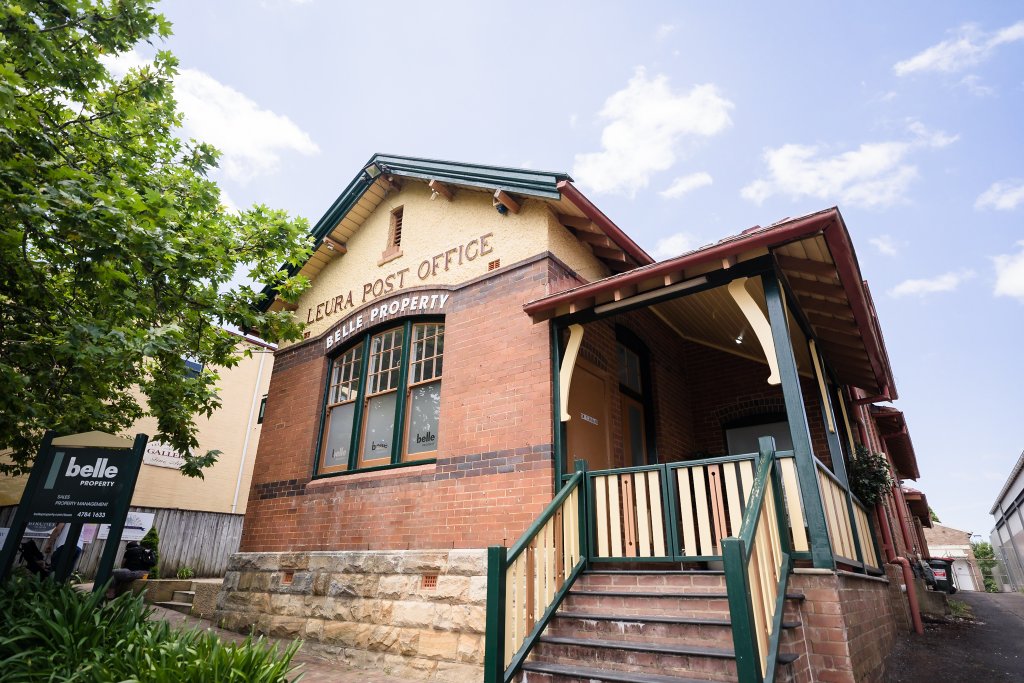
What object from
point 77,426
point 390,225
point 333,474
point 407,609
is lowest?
point 407,609

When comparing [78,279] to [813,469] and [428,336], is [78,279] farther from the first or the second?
[813,469]

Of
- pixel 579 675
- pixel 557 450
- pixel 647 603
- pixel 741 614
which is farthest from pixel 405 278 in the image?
pixel 741 614

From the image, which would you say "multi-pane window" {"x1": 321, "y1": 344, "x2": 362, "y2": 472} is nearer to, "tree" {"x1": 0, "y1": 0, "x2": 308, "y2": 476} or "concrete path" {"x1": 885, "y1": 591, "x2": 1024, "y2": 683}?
"tree" {"x1": 0, "y1": 0, "x2": 308, "y2": 476}

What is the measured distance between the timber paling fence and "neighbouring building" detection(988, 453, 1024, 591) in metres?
28.7

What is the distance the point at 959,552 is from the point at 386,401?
54.8 metres

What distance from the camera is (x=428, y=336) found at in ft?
27.0

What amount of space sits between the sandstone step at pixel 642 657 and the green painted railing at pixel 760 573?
39 centimetres

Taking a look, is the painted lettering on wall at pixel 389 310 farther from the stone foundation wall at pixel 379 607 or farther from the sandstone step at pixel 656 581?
the sandstone step at pixel 656 581

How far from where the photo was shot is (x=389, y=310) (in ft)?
28.4

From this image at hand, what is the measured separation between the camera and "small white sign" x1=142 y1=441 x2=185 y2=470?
15742mm

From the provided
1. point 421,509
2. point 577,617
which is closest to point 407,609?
point 421,509

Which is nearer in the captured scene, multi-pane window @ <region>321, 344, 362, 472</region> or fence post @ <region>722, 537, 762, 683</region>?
fence post @ <region>722, 537, 762, 683</region>

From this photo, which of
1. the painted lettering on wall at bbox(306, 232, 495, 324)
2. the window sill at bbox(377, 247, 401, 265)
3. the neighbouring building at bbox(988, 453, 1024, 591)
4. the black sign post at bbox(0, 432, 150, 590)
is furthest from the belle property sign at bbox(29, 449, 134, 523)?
the neighbouring building at bbox(988, 453, 1024, 591)

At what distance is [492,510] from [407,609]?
153cm
